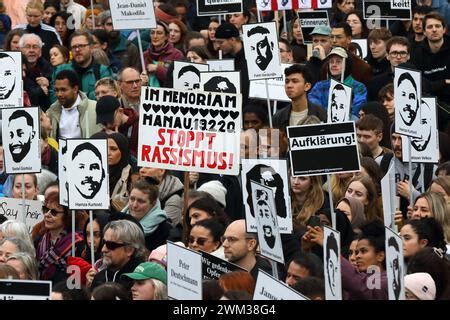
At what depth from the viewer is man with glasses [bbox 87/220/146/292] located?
1353cm

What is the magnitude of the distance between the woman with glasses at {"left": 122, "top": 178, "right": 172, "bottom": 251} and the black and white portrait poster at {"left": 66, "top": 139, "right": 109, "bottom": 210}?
9.5 inches

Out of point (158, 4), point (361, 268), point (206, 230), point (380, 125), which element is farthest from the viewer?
point (158, 4)

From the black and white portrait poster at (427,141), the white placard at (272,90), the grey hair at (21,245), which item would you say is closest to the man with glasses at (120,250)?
the grey hair at (21,245)

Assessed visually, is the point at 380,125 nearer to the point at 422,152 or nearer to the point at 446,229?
the point at 422,152

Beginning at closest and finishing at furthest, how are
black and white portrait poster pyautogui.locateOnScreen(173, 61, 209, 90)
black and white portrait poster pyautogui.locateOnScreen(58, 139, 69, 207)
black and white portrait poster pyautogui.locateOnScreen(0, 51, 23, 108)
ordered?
black and white portrait poster pyautogui.locateOnScreen(58, 139, 69, 207)
black and white portrait poster pyautogui.locateOnScreen(0, 51, 23, 108)
black and white portrait poster pyautogui.locateOnScreen(173, 61, 209, 90)

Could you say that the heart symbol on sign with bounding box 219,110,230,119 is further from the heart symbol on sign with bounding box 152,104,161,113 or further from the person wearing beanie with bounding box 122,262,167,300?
the person wearing beanie with bounding box 122,262,167,300

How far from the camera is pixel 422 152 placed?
1546cm

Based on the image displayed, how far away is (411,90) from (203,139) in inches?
69.2

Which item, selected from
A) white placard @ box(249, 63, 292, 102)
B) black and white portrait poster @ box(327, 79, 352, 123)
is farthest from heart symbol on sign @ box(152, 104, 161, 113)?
white placard @ box(249, 63, 292, 102)

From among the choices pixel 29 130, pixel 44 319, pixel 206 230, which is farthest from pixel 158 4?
pixel 44 319

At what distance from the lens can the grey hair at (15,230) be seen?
1432 cm

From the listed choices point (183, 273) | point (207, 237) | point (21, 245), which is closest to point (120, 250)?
point (207, 237)

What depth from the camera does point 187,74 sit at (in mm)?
18609

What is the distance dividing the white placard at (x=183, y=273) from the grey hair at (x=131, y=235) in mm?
1458
